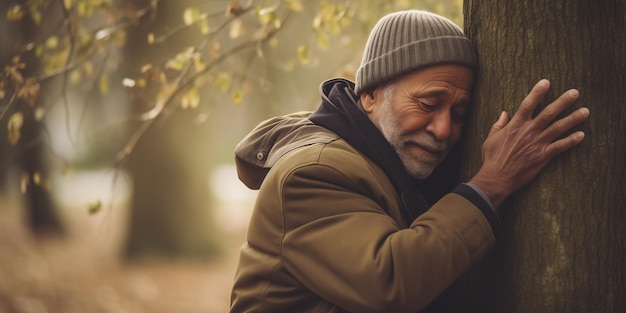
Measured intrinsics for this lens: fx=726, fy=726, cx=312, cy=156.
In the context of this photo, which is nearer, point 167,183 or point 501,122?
point 501,122

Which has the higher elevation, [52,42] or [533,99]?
[533,99]

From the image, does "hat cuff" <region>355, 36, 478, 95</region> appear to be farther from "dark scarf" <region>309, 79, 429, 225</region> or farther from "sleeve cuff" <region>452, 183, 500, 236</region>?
"sleeve cuff" <region>452, 183, 500, 236</region>

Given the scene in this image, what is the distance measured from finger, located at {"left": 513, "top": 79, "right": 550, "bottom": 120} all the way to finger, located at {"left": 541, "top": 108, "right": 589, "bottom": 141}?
3.7 inches

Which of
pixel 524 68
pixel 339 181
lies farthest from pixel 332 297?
pixel 524 68

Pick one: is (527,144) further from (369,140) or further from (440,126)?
(369,140)

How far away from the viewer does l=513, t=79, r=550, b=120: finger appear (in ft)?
8.79

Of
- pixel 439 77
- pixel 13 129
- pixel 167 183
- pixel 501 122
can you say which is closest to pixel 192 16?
pixel 13 129

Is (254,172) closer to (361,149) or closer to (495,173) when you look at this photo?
(361,149)

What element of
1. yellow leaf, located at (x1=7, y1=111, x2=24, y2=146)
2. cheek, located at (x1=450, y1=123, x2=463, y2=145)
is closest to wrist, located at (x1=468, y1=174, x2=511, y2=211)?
cheek, located at (x1=450, y1=123, x2=463, y2=145)

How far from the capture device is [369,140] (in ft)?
9.68

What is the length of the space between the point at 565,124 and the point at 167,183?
9057mm

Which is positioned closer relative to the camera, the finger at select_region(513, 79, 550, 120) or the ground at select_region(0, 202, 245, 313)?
the finger at select_region(513, 79, 550, 120)

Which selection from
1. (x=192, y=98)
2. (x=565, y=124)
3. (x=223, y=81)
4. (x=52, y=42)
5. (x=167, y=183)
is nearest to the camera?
(x=565, y=124)

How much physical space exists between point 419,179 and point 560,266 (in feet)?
2.16
